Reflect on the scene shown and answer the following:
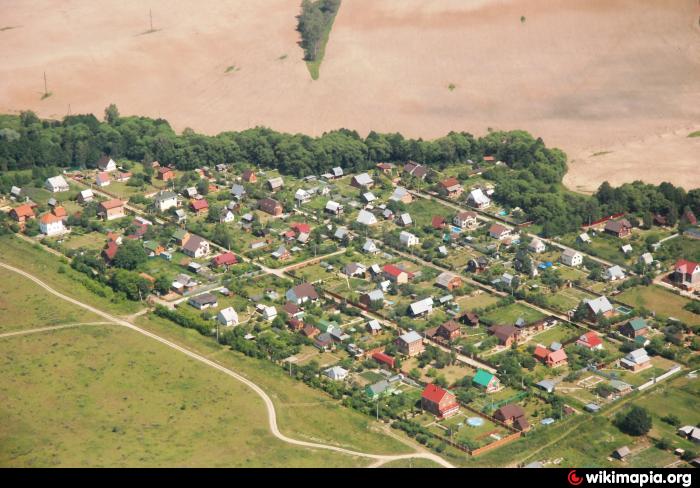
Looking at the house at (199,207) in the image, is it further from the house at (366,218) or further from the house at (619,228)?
the house at (619,228)

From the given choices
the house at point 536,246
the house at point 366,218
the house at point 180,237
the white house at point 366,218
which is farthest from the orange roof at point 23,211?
the house at point 536,246

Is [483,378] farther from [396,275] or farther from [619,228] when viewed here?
[619,228]

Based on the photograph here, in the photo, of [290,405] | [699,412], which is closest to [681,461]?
[699,412]

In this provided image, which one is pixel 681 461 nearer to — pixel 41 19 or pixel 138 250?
pixel 138 250

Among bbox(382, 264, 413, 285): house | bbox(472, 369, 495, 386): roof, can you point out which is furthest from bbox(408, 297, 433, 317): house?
bbox(472, 369, 495, 386): roof

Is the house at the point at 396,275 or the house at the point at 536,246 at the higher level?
the house at the point at 536,246

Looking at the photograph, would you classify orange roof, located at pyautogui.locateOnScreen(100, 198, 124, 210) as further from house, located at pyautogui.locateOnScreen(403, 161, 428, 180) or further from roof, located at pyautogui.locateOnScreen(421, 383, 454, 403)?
roof, located at pyautogui.locateOnScreen(421, 383, 454, 403)
